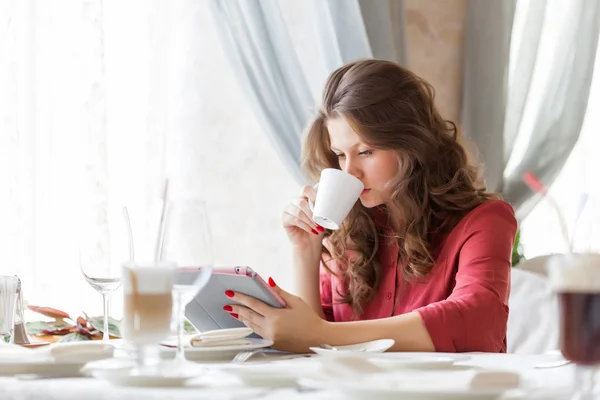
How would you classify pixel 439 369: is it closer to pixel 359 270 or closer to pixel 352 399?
pixel 352 399

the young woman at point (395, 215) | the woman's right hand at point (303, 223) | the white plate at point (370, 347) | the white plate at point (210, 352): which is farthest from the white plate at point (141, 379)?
the woman's right hand at point (303, 223)

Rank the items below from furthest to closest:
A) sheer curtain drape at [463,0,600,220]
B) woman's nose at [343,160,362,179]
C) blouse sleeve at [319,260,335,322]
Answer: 1. sheer curtain drape at [463,0,600,220]
2. blouse sleeve at [319,260,335,322]
3. woman's nose at [343,160,362,179]

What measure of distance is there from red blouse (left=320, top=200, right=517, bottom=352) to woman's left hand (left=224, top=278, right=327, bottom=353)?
231mm

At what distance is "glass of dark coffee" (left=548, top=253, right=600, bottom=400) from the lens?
0.85m

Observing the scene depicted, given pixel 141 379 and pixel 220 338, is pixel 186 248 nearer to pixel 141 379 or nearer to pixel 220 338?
pixel 141 379

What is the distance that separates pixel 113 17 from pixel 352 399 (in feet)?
8.48

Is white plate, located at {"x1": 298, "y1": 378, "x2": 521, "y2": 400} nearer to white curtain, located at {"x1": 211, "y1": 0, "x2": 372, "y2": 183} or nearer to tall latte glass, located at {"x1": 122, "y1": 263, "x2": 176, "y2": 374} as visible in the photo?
tall latte glass, located at {"x1": 122, "y1": 263, "x2": 176, "y2": 374}

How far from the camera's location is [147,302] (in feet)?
3.24

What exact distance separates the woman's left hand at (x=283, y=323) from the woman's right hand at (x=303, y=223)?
1.48 feet

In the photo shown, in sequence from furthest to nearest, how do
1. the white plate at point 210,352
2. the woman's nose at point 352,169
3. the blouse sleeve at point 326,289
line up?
the blouse sleeve at point 326,289
the woman's nose at point 352,169
the white plate at point 210,352

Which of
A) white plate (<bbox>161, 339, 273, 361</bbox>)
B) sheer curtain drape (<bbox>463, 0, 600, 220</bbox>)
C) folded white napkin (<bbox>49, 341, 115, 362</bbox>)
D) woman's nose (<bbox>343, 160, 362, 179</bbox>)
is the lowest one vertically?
white plate (<bbox>161, 339, 273, 361</bbox>)

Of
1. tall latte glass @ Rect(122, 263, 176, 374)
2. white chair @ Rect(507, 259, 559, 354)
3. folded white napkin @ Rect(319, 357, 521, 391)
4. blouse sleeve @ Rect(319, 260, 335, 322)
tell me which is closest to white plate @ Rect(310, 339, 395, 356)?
folded white napkin @ Rect(319, 357, 521, 391)

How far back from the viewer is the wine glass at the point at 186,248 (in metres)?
1.02

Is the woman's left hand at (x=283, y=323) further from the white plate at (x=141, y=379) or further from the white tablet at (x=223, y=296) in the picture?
the white plate at (x=141, y=379)
